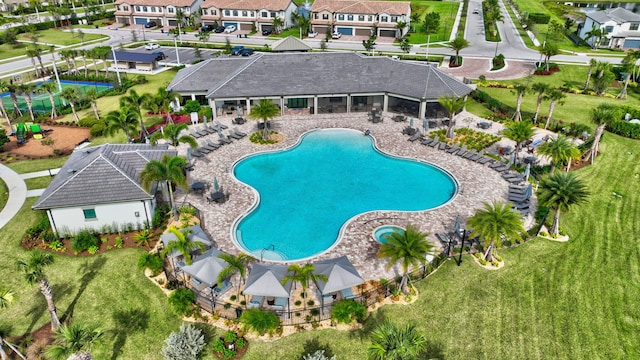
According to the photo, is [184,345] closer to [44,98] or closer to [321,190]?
[321,190]

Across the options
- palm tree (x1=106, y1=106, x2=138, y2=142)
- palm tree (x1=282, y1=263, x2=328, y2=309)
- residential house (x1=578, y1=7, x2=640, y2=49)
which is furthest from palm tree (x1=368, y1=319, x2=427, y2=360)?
residential house (x1=578, y1=7, x2=640, y2=49)

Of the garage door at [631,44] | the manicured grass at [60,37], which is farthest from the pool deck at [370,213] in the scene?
the manicured grass at [60,37]

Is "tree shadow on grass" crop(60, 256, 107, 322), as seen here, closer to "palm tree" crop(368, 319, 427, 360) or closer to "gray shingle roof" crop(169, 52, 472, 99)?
"palm tree" crop(368, 319, 427, 360)

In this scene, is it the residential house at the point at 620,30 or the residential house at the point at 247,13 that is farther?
the residential house at the point at 247,13

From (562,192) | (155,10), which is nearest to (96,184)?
(562,192)

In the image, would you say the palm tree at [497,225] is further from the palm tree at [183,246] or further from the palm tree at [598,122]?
the palm tree at [598,122]

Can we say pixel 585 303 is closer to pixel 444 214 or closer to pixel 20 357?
pixel 444 214
